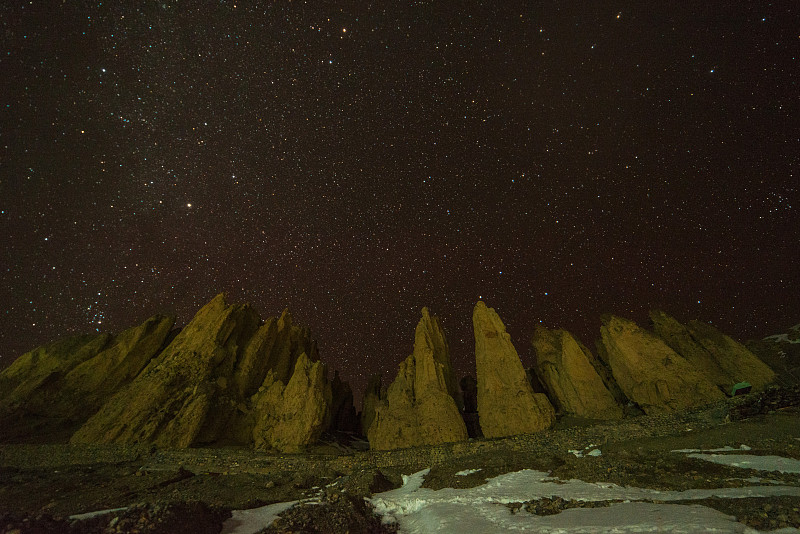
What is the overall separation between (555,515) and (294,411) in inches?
1196

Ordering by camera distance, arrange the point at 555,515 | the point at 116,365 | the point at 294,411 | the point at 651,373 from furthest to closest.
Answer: the point at 116,365, the point at 651,373, the point at 294,411, the point at 555,515

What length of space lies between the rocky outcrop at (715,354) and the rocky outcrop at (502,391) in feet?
68.0

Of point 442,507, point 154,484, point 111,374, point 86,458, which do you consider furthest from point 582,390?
point 111,374

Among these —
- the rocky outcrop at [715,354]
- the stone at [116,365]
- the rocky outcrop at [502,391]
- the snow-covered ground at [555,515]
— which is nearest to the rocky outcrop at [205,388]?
the stone at [116,365]

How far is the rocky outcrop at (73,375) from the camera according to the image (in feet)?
108

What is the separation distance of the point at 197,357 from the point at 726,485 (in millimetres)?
43587

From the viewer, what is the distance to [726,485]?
35.2ft

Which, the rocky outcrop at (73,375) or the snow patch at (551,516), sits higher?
the rocky outcrop at (73,375)

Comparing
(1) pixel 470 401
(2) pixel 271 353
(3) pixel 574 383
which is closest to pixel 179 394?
(2) pixel 271 353

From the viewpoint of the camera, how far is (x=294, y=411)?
33344 millimetres

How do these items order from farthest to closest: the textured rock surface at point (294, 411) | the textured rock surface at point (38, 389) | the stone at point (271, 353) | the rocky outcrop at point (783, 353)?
1. the stone at point (271, 353)
2. the rocky outcrop at point (783, 353)
3. the textured rock surface at point (294, 411)
4. the textured rock surface at point (38, 389)

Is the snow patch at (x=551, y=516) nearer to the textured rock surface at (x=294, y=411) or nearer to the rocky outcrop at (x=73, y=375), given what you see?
the textured rock surface at (x=294, y=411)

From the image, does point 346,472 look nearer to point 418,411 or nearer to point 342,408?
point 418,411

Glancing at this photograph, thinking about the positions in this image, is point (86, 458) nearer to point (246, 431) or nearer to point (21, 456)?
point (21, 456)
